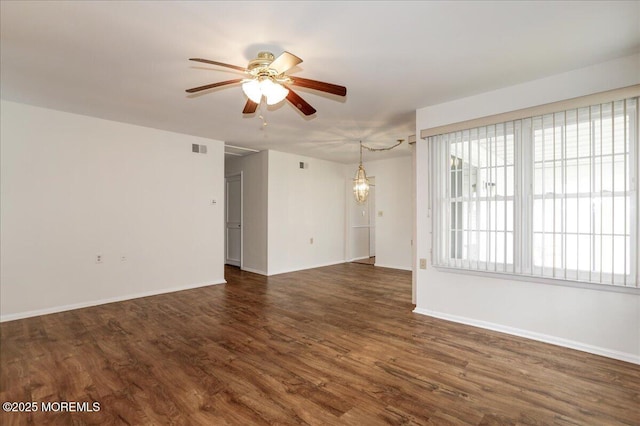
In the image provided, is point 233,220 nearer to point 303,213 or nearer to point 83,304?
point 303,213

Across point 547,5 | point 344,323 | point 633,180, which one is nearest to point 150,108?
point 344,323

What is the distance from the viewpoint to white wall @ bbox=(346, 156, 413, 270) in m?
6.86

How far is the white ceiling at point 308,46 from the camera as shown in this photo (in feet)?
6.54

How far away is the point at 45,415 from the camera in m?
1.90

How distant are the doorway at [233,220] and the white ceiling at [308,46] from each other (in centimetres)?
344

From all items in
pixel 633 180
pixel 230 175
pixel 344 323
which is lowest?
pixel 344 323

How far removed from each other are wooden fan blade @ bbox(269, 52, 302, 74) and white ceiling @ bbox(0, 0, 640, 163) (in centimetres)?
26

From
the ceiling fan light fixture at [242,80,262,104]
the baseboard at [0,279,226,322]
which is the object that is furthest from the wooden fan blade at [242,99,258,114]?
the baseboard at [0,279,226,322]

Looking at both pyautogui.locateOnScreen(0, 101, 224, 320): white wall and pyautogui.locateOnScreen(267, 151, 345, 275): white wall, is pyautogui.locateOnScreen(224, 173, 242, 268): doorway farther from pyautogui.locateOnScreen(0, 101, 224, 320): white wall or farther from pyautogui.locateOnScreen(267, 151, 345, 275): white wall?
pyautogui.locateOnScreen(0, 101, 224, 320): white wall

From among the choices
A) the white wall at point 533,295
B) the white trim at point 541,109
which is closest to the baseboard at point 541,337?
the white wall at point 533,295

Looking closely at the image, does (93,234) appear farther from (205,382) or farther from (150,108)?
(205,382)

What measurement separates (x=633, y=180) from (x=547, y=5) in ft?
5.59

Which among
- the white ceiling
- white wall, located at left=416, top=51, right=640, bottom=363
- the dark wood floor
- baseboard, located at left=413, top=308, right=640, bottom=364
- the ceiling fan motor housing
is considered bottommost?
the dark wood floor

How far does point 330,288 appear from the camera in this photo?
203 inches
